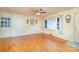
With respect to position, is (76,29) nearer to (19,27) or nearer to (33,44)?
(33,44)

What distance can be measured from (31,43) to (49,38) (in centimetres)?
41

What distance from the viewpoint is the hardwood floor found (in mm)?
2369

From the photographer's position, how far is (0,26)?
7.70 ft

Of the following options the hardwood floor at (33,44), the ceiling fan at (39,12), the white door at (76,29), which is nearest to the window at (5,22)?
the hardwood floor at (33,44)

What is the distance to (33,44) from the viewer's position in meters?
2.42

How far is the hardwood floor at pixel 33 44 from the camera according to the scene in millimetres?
2369

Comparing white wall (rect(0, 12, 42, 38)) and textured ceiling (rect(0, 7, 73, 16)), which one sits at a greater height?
textured ceiling (rect(0, 7, 73, 16))

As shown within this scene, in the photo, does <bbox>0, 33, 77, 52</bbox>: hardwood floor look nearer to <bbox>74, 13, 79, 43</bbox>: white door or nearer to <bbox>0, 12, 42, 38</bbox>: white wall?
<bbox>0, 12, 42, 38</bbox>: white wall

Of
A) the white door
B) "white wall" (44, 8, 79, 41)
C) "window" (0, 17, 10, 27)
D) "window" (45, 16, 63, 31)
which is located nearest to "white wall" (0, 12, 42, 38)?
"window" (0, 17, 10, 27)

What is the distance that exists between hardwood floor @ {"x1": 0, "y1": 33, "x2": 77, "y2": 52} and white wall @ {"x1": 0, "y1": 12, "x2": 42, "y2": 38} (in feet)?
0.34

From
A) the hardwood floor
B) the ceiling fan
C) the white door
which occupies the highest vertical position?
the ceiling fan

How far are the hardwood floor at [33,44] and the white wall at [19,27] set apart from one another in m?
0.10

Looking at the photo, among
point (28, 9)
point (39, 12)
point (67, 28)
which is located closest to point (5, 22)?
point (28, 9)
